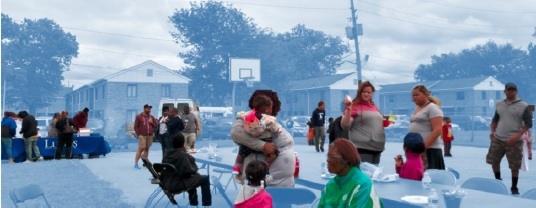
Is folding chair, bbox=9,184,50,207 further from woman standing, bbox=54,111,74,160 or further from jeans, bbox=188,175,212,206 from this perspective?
woman standing, bbox=54,111,74,160

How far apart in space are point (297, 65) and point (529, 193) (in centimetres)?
5548

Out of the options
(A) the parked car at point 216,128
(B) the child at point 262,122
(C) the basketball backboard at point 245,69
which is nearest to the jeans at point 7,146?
(B) the child at point 262,122

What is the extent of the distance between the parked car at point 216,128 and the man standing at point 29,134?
15.9m

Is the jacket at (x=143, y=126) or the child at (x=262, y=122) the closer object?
the child at (x=262, y=122)

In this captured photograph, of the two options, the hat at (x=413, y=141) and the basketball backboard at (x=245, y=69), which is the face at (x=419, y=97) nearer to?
the hat at (x=413, y=141)

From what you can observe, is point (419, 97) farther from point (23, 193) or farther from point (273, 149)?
point (23, 193)

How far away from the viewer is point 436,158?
18.2 ft

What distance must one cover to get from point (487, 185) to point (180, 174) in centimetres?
350

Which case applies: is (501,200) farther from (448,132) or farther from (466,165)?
(448,132)

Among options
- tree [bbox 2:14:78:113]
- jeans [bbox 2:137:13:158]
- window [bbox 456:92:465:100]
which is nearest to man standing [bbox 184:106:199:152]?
jeans [bbox 2:137:13:158]

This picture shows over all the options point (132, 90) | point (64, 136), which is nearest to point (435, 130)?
point (64, 136)

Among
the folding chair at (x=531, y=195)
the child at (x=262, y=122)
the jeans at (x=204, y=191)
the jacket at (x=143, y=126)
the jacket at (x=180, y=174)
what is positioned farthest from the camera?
the jacket at (x=143, y=126)

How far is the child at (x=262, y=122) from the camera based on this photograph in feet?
14.8

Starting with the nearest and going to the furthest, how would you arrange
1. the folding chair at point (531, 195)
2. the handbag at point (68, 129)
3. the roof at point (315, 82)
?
the folding chair at point (531, 195)
the handbag at point (68, 129)
the roof at point (315, 82)
